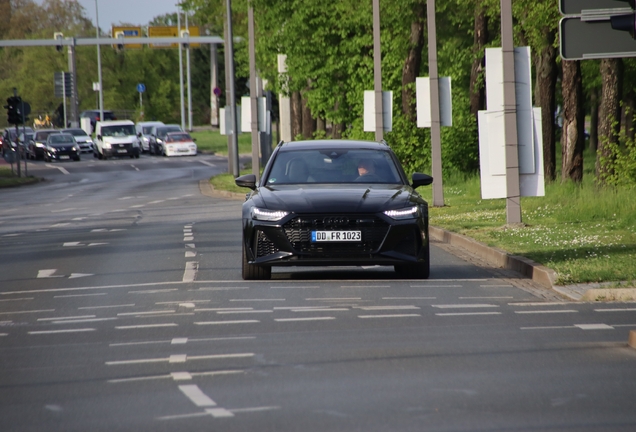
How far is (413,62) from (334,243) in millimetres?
26227

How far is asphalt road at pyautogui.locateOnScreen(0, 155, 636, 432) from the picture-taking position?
6895 mm

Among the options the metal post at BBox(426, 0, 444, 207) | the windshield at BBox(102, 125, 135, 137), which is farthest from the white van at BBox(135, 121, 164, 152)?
the metal post at BBox(426, 0, 444, 207)

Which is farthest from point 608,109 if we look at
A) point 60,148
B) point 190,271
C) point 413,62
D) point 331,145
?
point 60,148

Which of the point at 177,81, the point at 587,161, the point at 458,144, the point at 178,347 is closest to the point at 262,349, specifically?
the point at 178,347

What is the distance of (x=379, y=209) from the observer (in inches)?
530

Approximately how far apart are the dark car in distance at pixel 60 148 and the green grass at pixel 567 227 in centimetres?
4670

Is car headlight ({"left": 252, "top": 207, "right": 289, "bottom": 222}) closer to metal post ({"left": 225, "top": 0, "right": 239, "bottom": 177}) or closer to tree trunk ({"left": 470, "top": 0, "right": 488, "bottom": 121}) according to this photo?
tree trunk ({"left": 470, "top": 0, "right": 488, "bottom": 121})

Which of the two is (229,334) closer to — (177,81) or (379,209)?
(379,209)

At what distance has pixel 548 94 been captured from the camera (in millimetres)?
31719

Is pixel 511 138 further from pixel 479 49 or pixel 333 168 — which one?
pixel 479 49

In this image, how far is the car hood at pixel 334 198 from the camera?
528 inches

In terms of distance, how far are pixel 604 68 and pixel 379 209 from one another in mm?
15237

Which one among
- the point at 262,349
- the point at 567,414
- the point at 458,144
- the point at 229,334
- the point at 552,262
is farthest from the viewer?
the point at 458,144

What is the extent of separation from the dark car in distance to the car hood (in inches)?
2403
